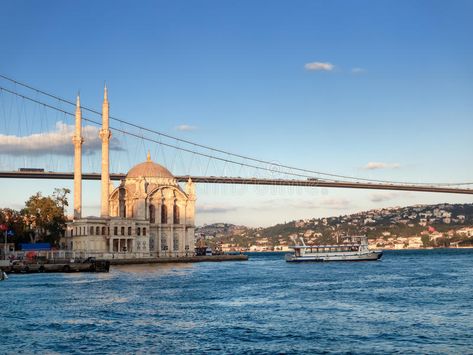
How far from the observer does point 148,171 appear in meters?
91.6

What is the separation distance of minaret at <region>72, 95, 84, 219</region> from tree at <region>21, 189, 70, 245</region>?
2.53 metres

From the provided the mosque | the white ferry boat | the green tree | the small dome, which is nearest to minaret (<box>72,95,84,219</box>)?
the mosque

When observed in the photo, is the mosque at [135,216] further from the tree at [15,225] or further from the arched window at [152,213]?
the tree at [15,225]

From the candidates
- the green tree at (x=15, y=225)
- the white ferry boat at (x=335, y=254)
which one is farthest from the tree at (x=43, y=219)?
the white ferry boat at (x=335, y=254)

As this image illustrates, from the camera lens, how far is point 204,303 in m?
32.9

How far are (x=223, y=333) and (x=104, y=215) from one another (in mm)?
56978

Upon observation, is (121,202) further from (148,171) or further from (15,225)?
(15,225)

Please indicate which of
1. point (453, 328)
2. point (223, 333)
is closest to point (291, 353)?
point (223, 333)

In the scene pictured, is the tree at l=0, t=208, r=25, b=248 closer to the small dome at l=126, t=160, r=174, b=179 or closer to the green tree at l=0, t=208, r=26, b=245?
the green tree at l=0, t=208, r=26, b=245

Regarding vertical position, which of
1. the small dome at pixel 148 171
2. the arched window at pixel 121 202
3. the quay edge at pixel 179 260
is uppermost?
the small dome at pixel 148 171

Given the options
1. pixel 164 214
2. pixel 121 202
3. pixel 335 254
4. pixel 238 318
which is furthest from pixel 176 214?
pixel 238 318

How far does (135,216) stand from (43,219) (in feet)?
43.3

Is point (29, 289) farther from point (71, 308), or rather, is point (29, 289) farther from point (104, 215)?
point (104, 215)

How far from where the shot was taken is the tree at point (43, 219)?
78.6m
